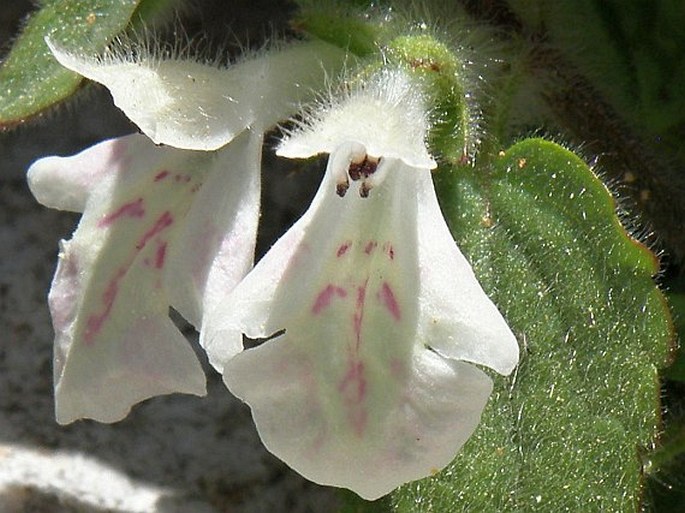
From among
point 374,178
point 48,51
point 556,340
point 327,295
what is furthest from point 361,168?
point 48,51

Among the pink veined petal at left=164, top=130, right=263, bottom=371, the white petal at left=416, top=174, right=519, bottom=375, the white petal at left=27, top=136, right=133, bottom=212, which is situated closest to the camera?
the white petal at left=416, top=174, right=519, bottom=375

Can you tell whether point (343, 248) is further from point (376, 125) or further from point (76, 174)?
point (76, 174)

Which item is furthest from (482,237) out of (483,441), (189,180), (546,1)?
(546,1)

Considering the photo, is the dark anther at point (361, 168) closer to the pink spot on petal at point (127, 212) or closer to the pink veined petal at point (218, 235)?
the pink veined petal at point (218, 235)

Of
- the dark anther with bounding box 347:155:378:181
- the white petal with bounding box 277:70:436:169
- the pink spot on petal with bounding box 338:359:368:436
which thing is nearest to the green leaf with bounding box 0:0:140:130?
the white petal with bounding box 277:70:436:169

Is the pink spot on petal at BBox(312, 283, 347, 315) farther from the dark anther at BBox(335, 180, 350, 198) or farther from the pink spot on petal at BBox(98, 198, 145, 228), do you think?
the pink spot on petal at BBox(98, 198, 145, 228)

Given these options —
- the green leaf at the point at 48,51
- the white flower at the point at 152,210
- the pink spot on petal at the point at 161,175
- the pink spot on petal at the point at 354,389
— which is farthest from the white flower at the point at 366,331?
the green leaf at the point at 48,51

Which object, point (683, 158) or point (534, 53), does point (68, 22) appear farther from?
point (683, 158)
